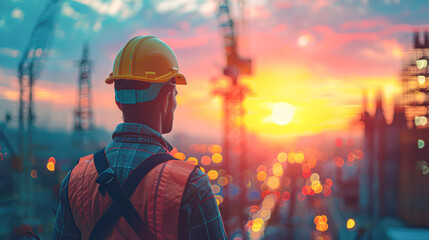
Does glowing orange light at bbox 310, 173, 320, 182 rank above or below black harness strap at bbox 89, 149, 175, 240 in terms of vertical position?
below

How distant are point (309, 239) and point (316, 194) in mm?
70813

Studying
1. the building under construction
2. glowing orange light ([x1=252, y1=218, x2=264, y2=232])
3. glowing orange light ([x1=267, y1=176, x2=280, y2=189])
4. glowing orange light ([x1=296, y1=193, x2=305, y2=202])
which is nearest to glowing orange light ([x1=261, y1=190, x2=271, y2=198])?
glowing orange light ([x1=296, y1=193, x2=305, y2=202])

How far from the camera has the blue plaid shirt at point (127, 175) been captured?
238 centimetres

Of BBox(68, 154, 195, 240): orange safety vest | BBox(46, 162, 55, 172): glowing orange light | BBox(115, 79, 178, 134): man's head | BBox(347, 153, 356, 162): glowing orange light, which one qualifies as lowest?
BBox(347, 153, 356, 162): glowing orange light

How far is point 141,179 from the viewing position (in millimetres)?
2439

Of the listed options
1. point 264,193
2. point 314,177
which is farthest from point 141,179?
point 314,177

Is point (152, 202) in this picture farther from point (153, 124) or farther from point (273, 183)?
point (273, 183)

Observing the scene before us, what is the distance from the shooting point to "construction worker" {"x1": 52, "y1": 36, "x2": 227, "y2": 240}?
7.78 feet

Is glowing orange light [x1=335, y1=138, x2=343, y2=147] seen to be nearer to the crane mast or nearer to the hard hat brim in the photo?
the crane mast

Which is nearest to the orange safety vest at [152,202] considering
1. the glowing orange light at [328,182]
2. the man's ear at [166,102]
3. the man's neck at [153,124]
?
the man's neck at [153,124]

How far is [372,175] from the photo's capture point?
54.7 meters

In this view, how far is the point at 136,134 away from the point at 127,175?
36cm

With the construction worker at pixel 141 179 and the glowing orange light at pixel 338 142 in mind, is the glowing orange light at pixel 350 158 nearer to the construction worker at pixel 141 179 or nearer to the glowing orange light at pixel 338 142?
the glowing orange light at pixel 338 142

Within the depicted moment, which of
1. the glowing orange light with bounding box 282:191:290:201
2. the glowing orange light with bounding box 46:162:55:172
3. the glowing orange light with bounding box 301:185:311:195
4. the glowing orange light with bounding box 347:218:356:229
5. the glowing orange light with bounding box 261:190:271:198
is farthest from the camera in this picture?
the glowing orange light with bounding box 261:190:271:198
